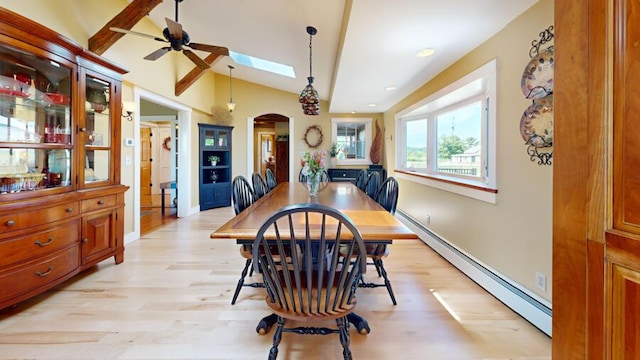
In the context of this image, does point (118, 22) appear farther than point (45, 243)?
Yes

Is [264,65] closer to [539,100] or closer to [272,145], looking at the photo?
[539,100]

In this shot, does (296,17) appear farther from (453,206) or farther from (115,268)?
(115,268)

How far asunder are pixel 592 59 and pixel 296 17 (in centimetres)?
293

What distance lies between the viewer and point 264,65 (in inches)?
221

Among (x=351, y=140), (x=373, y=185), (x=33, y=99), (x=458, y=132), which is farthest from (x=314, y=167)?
(x=351, y=140)

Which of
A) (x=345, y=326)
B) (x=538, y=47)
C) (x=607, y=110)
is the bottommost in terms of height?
(x=345, y=326)

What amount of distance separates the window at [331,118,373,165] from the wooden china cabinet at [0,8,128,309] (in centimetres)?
474

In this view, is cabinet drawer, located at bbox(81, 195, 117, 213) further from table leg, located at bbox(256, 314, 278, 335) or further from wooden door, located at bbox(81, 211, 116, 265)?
table leg, located at bbox(256, 314, 278, 335)

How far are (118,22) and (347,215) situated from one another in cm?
339

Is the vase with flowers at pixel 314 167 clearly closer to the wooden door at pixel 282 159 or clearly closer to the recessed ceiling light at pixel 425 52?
the recessed ceiling light at pixel 425 52

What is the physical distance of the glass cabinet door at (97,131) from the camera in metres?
2.74

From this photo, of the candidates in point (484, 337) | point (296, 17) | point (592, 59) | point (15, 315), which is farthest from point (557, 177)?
point (15, 315)

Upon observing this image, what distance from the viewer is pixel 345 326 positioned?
1.58m

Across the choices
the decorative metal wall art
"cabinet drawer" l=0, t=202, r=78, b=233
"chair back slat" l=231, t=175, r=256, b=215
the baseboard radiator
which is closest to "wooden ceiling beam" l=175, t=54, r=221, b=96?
"cabinet drawer" l=0, t=202, r=78, b=233
